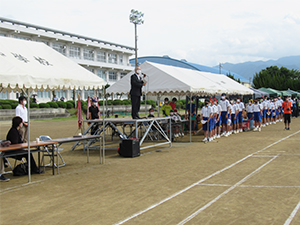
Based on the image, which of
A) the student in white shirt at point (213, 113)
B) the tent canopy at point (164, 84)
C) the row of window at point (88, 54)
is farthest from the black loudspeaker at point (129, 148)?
the row of window at point (88, 54)

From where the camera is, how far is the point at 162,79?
52.3ft

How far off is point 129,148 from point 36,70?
169 inches

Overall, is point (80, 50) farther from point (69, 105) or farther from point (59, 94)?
point (69, 105)

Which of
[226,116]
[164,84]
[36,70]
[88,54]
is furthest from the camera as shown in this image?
[88,54]

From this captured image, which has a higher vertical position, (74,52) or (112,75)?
(74,52)

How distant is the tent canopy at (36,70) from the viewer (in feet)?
26.1

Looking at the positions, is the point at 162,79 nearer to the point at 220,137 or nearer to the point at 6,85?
the point at 220,137

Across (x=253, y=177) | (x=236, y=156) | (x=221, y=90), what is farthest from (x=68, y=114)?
(x=253, y=177)

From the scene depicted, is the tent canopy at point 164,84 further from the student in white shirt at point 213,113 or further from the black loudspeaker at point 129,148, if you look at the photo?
the black loudspeaker at point 129,148

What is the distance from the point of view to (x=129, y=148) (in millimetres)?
11477

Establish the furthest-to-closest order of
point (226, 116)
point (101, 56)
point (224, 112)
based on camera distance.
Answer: point (101, 56)
point (226, 116)
point (224, 112)

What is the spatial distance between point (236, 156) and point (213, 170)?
8.22 ft

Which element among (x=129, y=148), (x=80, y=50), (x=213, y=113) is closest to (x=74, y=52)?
(x=80, y=50)

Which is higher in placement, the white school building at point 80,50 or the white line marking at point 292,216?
the white school building at point 80,50
